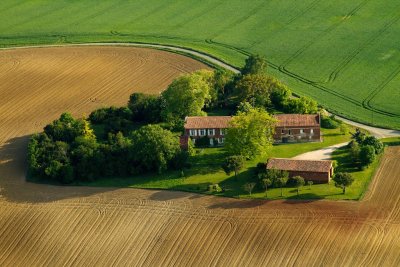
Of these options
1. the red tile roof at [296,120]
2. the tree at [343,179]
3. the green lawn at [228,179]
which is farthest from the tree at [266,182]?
the red tile roof at [296,120]

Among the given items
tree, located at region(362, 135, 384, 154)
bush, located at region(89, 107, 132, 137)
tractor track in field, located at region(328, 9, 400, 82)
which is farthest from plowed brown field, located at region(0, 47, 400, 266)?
tractor track in field, located at region(328, 9, 400, 82)

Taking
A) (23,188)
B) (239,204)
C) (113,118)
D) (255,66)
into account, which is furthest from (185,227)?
(255,66)

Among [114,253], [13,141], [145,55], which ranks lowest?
[114,253]

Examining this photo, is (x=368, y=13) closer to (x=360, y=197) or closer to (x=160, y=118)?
(x=160, y=118)

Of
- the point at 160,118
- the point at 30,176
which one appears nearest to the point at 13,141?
the point at 30,176

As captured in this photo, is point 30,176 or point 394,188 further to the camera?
point 30,176

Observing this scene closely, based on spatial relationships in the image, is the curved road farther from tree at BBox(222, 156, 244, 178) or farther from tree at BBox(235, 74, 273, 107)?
tree at BBox(222, 156, 244, 178)

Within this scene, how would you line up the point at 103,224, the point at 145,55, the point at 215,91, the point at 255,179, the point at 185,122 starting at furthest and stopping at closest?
the point at 145,55 < the point at 215,91 < the point at 185,122 < the point at 255,179 < the point at 103,224
